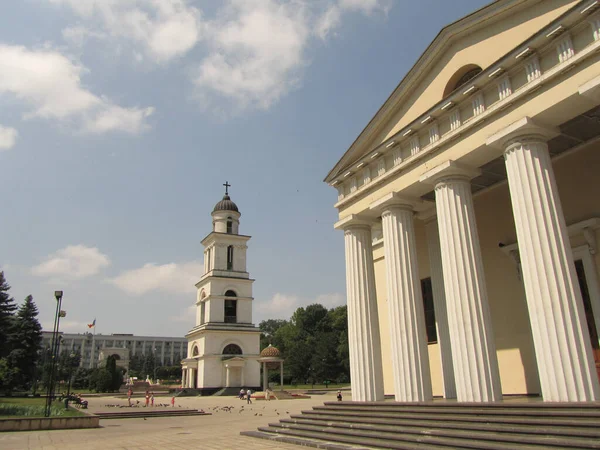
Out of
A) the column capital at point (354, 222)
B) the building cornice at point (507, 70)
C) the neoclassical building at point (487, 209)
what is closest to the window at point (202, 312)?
the neoclassical building at point (487, 209)

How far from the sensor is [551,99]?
10352 millimetres

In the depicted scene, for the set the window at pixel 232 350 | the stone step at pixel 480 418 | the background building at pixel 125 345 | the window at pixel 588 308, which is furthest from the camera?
the background building at pixel 125 345

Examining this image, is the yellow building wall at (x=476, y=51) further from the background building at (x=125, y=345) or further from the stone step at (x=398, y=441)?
the background building at (x=125, y=345)

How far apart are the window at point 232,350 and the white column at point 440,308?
37.8m

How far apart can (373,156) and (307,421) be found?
8.91 m

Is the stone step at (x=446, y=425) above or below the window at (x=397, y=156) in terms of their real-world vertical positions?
below

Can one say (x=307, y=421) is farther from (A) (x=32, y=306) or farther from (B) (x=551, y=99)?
(A) (x=32, y=306)

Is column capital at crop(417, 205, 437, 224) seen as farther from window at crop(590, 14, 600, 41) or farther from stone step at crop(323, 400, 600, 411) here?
window at crop(590, 14, 600, 41)

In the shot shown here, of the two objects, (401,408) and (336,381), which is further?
(336,381)

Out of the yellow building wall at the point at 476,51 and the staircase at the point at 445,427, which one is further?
the yellow building wall at the point at 476,51

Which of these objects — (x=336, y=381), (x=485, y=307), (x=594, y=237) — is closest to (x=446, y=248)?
(x=485, y=307)

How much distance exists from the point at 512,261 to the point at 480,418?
22.3ft

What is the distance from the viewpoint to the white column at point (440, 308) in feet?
51.0

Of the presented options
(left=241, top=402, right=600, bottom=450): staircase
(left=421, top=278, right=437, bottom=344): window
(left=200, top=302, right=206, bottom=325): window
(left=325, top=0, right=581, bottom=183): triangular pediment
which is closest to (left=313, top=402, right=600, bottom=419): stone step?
(left=241, top=402, right=600, bottom=450): staircase
